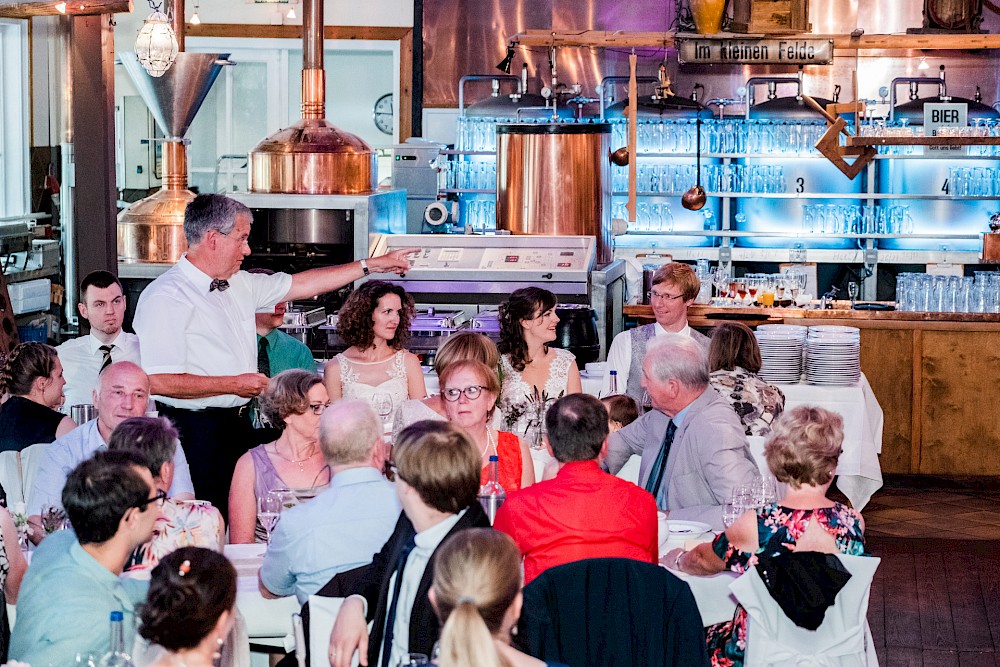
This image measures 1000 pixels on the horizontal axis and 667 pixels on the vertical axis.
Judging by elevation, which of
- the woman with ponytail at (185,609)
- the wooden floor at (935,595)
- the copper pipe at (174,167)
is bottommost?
the wooden floor at (935,595)

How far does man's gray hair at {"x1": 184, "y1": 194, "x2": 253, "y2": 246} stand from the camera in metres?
4.50

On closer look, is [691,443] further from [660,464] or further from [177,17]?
[177,17]

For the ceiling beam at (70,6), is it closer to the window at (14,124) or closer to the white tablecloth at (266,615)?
the window at (14,124)

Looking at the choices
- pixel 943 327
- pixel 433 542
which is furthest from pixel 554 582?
pixel 943 327

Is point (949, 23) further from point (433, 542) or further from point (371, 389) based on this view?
point (433, 542)

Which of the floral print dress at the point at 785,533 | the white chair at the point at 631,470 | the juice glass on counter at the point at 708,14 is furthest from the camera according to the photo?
the juice glass on counter at the point at 708,14

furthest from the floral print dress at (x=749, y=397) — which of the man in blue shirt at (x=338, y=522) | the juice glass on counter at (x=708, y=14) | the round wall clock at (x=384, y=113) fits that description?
the round wall clock at (x=384, y=113)

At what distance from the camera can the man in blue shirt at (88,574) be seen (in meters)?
2.53

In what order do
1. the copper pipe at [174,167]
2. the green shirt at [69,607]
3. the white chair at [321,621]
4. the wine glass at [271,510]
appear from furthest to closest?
the copper pipe at [174,167] < the wine glass at [271,510] < the white chair at [321,621] < the green shirt at [69,607]

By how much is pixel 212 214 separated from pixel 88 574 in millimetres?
2111

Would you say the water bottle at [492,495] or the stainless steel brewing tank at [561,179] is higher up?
the stainless steel brewing tank at [561,179]

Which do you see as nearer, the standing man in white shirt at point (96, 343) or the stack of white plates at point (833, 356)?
the standing man in white shirt at point (96, 343)

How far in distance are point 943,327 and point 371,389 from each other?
3.87 metres

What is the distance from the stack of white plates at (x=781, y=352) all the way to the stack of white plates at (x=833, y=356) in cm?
8
